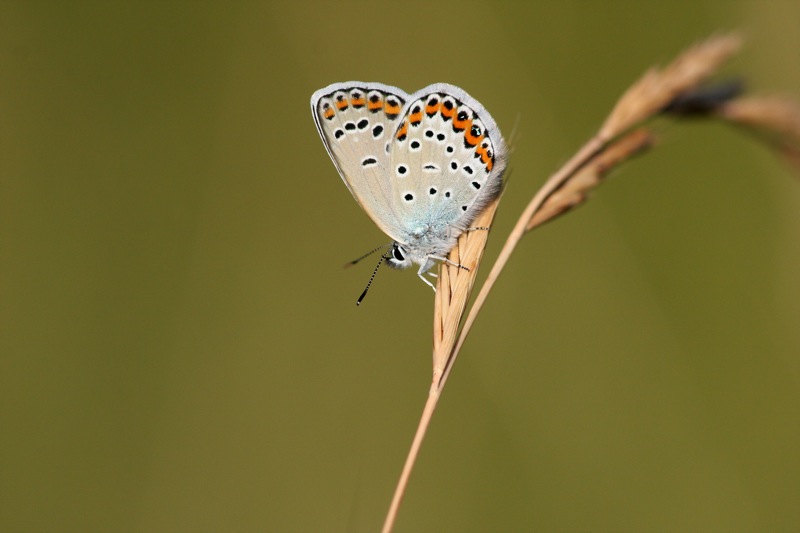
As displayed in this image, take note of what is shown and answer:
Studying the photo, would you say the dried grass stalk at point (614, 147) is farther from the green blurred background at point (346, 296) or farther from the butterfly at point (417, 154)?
the green blurred background at point (346, 296)

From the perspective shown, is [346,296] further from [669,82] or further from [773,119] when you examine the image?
[773,119]

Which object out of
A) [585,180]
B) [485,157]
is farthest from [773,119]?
[485,157]

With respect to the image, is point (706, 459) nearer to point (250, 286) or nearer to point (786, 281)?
point (786, 281)

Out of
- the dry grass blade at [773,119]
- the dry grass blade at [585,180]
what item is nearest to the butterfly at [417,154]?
the dry grass blade at [585,180]

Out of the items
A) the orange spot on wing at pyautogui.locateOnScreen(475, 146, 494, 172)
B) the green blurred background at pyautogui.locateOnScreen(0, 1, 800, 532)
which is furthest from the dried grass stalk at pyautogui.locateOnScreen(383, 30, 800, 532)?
the green blurred background at pyautogui.locateOnScreen(0, 1, 800, 532)

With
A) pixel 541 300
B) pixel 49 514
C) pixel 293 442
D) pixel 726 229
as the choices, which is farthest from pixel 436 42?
pixel 49 514
